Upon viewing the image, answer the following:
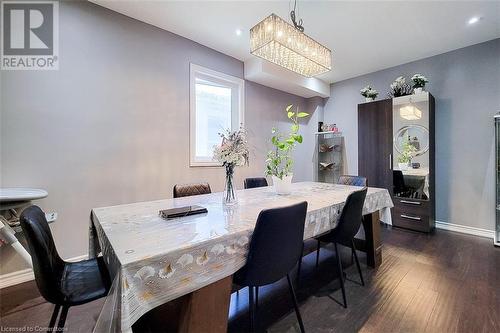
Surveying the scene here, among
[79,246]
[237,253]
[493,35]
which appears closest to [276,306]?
[237,253]

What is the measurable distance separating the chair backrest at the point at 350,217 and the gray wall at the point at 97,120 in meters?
2.23

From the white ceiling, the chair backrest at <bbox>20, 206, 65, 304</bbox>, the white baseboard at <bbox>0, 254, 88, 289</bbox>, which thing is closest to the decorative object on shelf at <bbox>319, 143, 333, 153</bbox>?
the white ceiling

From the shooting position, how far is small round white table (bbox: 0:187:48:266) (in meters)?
1.71

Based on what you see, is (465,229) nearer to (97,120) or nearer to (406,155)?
(406,155)

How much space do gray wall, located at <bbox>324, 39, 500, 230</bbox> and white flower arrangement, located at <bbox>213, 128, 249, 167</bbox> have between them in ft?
12.5

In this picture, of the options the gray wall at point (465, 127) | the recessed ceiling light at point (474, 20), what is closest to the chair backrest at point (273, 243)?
the recessed ceiling light at point (474, 20)

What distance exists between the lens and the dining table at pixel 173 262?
81cm

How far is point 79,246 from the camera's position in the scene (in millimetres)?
2418

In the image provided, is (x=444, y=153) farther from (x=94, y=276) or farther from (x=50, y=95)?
(x=50, y=95)

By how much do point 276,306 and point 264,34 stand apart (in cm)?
232

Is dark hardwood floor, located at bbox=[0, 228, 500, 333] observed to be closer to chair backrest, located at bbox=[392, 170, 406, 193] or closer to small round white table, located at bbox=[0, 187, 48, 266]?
small round white table, located at bbox=[0, 187, 48, 266]

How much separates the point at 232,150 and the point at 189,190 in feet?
2.88

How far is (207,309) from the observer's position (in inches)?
41.2

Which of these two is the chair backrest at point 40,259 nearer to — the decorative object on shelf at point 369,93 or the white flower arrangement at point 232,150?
the white flower arrangement at point 232,150
